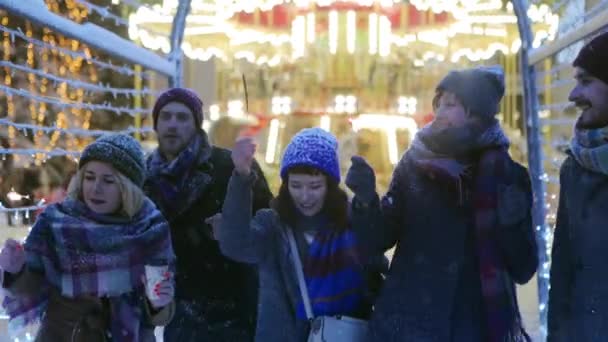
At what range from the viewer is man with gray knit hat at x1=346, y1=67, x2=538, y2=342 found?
2.37 m

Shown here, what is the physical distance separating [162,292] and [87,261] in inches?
9.1

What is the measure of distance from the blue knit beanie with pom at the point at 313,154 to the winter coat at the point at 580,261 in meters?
0.69

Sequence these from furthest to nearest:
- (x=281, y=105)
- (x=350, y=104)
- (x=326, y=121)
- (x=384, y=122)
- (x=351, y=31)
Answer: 1. (x=281, y=105)
2. (x=384, y=122)
3. (x=350, y=104)
4. (x=351, y=31)
5. (x=326, y=121)

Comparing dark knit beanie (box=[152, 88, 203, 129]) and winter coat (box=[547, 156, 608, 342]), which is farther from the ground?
dark knit beanie (box=[152, 88, 203, 129])

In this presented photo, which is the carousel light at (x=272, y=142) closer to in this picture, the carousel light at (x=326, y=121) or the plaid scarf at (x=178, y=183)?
the carousel light at (x=326, y=121)

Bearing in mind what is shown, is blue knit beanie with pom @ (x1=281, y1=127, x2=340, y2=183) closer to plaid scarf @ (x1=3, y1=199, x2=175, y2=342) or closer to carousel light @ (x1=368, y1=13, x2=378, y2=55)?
plaid scarf @ (x1=3, y1=199, x2=175, y2=342)

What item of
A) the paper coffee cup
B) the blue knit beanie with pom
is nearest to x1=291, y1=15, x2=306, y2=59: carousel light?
the blue knit beanie with pom

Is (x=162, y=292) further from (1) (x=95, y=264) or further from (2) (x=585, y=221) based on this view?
(2) (x=585, y=221)

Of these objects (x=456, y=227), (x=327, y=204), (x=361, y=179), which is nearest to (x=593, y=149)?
(x=456, y=227)

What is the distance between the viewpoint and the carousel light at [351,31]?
12.3 m

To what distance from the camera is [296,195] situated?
2.56 meters

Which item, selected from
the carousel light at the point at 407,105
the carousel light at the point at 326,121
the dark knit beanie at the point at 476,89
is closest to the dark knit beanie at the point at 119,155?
the dark knit beanie at the point at 476,89

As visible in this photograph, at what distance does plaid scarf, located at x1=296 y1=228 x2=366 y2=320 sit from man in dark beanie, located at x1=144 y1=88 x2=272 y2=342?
544mm

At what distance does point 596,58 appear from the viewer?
2.40m
